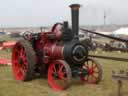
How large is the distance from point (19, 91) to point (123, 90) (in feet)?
7.86

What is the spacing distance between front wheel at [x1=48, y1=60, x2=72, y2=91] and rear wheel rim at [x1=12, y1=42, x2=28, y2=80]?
925 mm

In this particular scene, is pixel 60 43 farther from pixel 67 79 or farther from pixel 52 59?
pixel 67 79

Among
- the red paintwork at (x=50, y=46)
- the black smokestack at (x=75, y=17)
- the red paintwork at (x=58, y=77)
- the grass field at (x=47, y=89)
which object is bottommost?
the grass field at (x=47, y=89)

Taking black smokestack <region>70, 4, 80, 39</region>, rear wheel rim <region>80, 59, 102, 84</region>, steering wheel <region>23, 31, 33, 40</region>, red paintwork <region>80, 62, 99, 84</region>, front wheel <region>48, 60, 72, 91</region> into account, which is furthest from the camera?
steering wheel <region>23, 31, 33, 40</region>

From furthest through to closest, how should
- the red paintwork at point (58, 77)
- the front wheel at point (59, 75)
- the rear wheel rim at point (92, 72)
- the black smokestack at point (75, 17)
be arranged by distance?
the rear wheel rim at point (92, 72) < the black smokestack at point (75, 17) < the red paintwork at point (58, 77) < the front wheel at point (59, 75)

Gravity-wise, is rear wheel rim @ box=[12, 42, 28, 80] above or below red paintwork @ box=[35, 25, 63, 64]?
below

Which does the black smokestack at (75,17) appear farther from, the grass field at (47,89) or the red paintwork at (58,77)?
the grass field at (47,89)

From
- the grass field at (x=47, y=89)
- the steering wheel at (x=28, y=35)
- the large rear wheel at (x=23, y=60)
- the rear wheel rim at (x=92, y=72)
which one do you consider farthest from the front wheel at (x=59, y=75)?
the steering wheel at (x=28, y=35)

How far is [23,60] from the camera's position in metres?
8.70

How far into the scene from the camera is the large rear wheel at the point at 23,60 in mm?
8234

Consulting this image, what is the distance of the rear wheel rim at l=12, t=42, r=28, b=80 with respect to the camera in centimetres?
864

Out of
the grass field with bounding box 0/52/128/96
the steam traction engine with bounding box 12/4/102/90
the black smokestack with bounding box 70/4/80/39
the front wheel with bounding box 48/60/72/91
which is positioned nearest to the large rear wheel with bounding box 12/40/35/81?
the steam traction engine with bounding box 12/4/102/90

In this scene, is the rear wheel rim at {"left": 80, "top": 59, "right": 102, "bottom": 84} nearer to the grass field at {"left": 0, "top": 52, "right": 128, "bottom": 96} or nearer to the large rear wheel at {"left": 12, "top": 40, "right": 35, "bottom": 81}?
the grass field at {"left": 0, "top": 52, "right": 128, "bottom": 96}

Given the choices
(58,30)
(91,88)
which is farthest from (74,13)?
(91,88)
